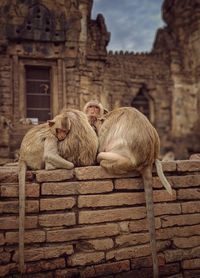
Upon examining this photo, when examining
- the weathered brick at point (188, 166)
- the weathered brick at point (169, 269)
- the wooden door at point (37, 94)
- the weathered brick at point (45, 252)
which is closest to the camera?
the weathered brick at point (45, 252)

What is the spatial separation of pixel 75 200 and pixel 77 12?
34.0ft

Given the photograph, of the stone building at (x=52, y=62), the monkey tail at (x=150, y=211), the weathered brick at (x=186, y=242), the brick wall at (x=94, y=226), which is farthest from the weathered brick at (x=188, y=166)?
the stone building at (x=52, y=62)

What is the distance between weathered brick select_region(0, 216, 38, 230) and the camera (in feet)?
9.04

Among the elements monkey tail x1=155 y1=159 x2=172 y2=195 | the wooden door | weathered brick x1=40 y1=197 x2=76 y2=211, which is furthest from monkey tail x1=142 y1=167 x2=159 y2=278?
the wooden door

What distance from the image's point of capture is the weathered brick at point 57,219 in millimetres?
2824

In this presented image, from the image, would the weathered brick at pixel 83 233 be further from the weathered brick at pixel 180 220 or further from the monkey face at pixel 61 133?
the monkey face at pixel 61 133

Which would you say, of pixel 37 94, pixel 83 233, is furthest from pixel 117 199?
pixel 37 94

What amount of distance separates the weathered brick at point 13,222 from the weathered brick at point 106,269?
65 cm

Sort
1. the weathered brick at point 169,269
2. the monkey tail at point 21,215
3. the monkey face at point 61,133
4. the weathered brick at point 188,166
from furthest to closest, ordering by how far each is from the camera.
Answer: the weathered brick at point 188,166 → the weathered brick at point 169,269 → the monkey face at point 61,133 → the monkey tail at point 21,215

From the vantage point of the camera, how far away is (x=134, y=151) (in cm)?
286

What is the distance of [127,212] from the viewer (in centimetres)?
302

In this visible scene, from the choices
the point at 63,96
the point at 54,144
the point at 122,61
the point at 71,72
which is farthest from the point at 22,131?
the point at 54,144

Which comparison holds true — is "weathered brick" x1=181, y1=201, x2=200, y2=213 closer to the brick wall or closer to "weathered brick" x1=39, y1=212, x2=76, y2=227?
the brick wall

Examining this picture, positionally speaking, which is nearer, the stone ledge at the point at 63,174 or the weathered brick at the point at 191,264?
the stone ledge at the point at 63,174
